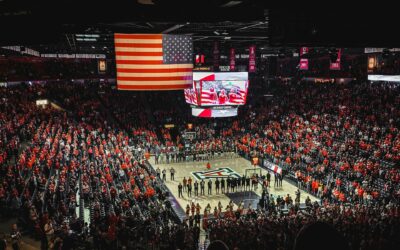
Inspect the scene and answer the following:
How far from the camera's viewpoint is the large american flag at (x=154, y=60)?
37.4 feet

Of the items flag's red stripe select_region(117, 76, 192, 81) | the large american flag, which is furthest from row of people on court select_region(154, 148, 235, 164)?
the large american flag

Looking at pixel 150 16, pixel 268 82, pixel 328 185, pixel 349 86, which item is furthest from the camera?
pixel 268 82

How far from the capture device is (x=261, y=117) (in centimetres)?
3878

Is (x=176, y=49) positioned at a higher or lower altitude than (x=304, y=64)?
lower

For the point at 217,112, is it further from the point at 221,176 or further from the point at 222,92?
the point at 221,176

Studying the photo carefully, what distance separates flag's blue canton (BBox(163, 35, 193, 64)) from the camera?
37.7 ft

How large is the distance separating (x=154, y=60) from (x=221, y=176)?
1630cm

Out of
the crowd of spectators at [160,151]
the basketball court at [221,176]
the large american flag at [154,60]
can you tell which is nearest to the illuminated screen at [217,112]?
the crowd of spectators at [160,151]

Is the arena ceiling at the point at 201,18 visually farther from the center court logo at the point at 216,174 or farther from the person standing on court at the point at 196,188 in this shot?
the center court logo at the point at 216,174

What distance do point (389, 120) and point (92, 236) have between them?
23.5 m

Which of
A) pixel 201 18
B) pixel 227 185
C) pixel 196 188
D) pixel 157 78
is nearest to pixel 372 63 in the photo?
pixel 227 185

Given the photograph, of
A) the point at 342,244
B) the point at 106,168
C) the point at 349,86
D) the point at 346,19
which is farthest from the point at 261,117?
the point at 342,244

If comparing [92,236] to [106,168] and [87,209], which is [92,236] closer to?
[87,209]

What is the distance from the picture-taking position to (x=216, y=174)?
88.7 feet
